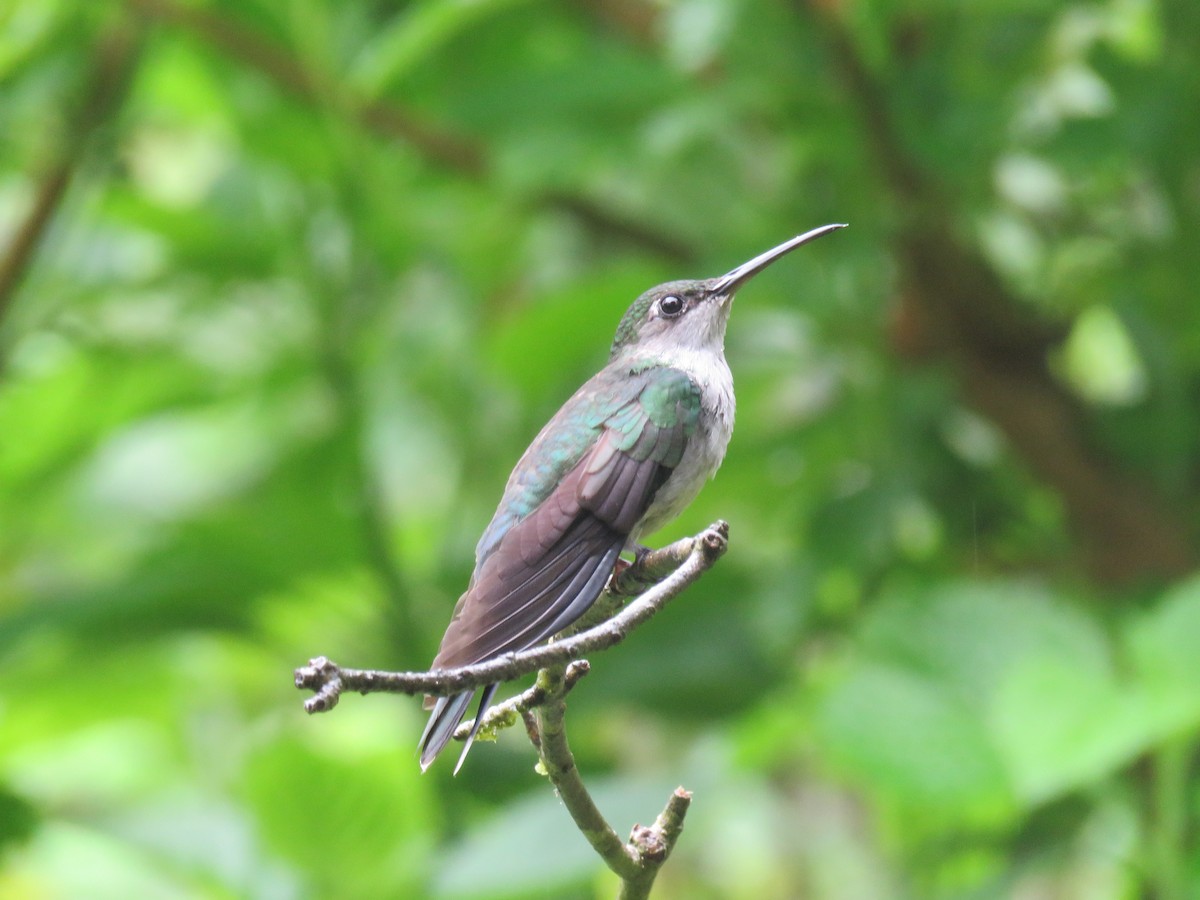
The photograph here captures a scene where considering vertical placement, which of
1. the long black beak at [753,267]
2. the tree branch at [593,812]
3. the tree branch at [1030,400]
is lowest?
the tree branch at [593,812]

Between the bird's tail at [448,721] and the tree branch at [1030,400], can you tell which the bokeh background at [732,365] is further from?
the bird's tail at [448,721]

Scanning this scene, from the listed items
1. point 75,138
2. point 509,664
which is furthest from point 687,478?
point 75,138

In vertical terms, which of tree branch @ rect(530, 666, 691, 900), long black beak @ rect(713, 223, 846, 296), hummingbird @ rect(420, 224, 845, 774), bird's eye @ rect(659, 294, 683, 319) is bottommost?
tree branch @ rect(530, 666, 691, 900)

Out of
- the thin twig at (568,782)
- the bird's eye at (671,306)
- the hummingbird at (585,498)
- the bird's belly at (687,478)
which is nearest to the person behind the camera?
the thin twig at (568,782)

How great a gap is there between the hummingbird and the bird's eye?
0.17 m

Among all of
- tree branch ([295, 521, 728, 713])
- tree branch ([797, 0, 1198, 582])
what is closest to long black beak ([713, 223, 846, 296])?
tree branch ([295, 521, 728, 713])

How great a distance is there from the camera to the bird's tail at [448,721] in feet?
4.03

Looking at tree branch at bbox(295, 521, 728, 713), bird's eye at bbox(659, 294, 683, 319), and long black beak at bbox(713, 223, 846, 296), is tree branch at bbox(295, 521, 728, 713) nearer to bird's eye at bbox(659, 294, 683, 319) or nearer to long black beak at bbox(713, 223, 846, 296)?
long black beak at bbox(713, 223, 846, 296)

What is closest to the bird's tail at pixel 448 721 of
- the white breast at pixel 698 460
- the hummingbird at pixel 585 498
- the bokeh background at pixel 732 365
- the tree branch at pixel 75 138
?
the hummingbird at pixel 585 498

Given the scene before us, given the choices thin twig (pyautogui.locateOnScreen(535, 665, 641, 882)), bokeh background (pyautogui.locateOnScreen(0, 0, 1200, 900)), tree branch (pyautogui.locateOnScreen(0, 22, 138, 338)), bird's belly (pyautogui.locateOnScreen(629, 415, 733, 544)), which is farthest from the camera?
tree branch (pyautogui.locateOnScreen(0, 22, 138, 338))

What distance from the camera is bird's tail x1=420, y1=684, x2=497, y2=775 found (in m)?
1.23

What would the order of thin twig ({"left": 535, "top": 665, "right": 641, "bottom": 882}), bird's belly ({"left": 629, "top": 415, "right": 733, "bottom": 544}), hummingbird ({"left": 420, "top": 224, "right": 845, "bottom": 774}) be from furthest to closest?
bird's belly ({"left": 629, "top": 415, "right": 733, "bottom": 544}) → hummingbird ({"left": 420, "top": 224, "right": 845, "bottom": 774}) → thin twig ({"left": 535, "top": 665, "right": 641, "bottom": 882})

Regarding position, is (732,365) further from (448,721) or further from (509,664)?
(509,664)

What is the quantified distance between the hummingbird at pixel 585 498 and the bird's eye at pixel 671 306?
6.8 inches
